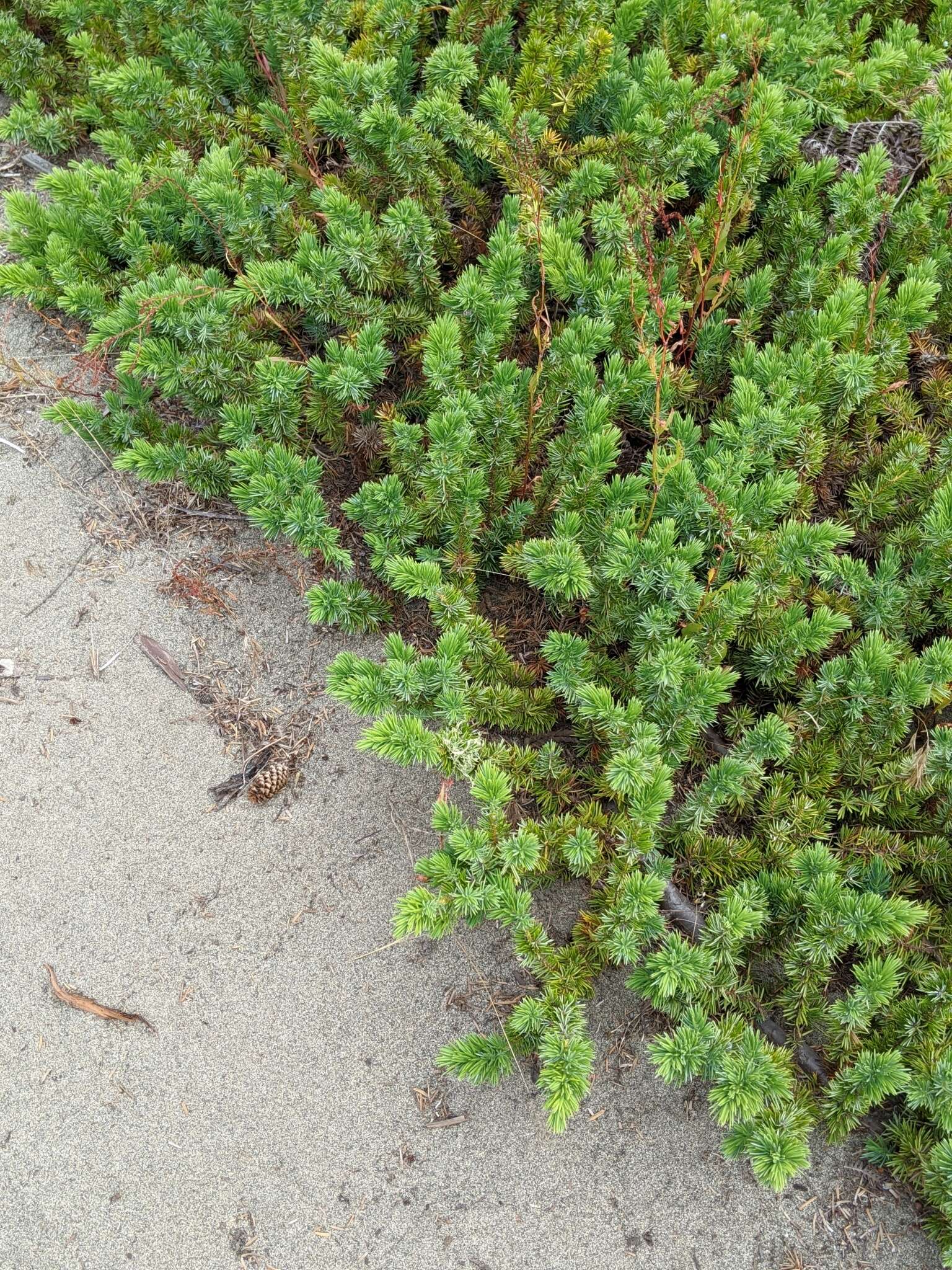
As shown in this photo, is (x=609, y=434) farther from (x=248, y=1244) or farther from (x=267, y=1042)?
(x=248, y=1244)

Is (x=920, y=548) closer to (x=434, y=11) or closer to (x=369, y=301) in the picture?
(x=369, y=301)

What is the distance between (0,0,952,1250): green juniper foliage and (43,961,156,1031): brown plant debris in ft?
2.65

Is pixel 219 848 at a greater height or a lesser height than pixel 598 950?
lesser

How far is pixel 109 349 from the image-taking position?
8.13ft

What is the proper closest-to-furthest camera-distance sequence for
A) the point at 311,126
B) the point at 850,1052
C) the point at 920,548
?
the point at 850,1052 → the point at 920,548 → the point at 311,126

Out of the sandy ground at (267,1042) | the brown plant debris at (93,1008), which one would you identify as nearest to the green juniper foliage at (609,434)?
the sandy ground at (267,1042)

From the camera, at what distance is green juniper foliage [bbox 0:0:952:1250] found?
6.19 ft

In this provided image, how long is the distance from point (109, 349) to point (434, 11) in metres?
1.75

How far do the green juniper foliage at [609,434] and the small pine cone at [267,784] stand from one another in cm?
43

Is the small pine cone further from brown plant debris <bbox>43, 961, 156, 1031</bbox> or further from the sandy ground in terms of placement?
brown plant debris <bbox>43, 961, 156, 1031</bbox>

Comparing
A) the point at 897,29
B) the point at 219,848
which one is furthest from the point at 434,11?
the point at 219,848

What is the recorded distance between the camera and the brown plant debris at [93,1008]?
2.14m

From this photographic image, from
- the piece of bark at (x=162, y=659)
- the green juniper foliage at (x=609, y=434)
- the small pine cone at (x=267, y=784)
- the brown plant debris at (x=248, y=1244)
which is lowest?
the brown plant debris at (x=248, y=1244)

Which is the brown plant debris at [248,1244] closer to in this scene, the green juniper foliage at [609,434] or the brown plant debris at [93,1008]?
the brown plant debris at [93,1008]
